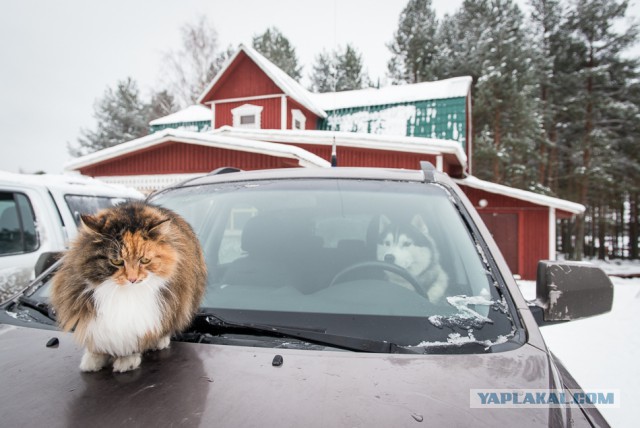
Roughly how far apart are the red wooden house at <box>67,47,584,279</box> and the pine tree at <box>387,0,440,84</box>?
36.8 ft

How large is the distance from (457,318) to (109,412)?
1022 mm

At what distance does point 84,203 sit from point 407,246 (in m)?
4.57

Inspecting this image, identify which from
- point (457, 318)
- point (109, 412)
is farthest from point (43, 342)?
point (457, 318)

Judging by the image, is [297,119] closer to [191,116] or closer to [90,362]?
[191,116]

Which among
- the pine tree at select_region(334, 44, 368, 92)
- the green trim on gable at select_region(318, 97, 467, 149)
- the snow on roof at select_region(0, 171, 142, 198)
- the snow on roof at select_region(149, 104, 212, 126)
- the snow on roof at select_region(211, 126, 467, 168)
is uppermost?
the pine tree at select_region(334, 44, 368, 92)

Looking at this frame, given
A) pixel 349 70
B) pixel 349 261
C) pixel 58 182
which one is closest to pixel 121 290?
pixel 349 261

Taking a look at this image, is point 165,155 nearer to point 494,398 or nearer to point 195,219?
point 195,219

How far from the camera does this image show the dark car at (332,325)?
0.92 metres

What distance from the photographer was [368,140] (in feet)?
38.8

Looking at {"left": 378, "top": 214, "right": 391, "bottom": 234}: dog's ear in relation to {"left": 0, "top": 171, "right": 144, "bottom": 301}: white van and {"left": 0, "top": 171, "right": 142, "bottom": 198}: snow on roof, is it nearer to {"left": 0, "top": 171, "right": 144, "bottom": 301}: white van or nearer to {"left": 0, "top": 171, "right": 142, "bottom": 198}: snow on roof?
{"left": 0, "top": 171, "right": 144, "bottom": 301}: white van

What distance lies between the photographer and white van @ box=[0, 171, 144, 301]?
402 cm

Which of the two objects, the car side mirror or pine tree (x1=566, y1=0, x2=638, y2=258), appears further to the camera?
pine tree (x1=566, y1=0, x2=638, y2=258)

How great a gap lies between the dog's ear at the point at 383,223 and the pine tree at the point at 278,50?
98.5 feet

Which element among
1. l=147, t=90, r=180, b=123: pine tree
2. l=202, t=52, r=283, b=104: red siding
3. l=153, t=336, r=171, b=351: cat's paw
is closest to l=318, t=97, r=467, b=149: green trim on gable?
l=202, t=52, r=283, b=104: red siding
